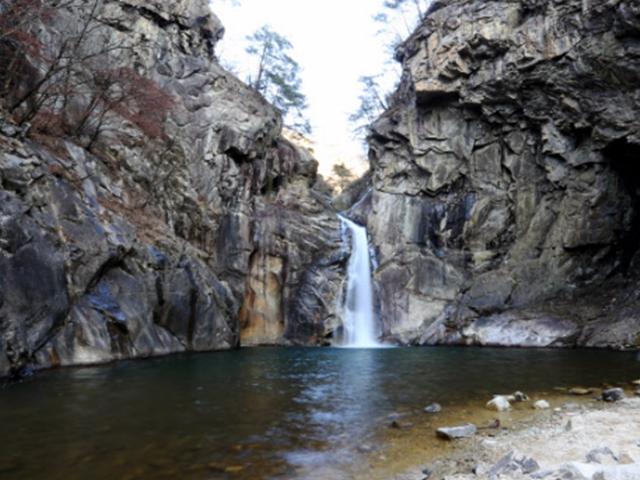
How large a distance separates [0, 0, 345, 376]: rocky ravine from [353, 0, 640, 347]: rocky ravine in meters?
5.48

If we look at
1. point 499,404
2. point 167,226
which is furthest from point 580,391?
point 167,226

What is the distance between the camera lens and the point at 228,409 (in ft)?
25.3

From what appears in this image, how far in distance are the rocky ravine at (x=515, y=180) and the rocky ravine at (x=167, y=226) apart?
5.48 m

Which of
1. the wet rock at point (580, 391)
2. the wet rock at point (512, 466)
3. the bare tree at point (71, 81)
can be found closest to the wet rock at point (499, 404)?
the wet rock at point (580, 391)

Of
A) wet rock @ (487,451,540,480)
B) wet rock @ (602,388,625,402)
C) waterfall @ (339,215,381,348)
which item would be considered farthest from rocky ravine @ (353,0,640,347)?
wet rock @ (487,451,540,480)

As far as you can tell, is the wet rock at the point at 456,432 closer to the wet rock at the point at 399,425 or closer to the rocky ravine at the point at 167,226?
the wet rock at the point at 399,425

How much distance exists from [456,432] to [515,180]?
2258 cm

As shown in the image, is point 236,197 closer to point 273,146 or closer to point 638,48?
point 273,146

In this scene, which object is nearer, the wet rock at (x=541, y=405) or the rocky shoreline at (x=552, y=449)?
the rocky shoreline at (x=552, y=449)

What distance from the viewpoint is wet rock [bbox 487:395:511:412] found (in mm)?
7293

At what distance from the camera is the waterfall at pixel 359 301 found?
80.4 ft

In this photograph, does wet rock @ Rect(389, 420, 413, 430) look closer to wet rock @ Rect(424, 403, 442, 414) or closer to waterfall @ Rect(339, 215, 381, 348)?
wet rock @ Rect(424, 403, 442, 414)

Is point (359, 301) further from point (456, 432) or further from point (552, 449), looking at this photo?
point (552, 449)

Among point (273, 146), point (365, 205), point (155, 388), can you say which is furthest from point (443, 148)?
point (155, 388)
